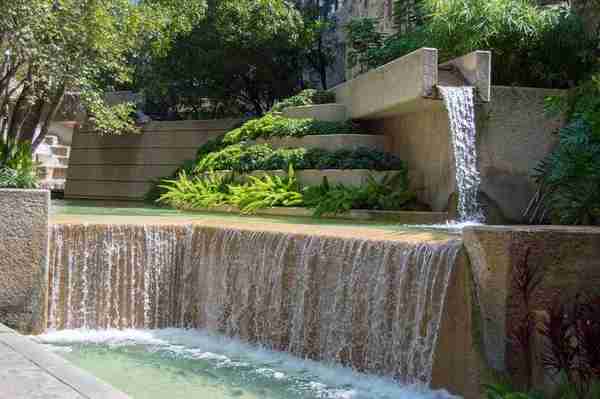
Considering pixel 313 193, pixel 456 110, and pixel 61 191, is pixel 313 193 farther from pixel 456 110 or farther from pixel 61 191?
pixel 61 191

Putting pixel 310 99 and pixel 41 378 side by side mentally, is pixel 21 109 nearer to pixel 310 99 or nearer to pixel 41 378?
pixel 310 99

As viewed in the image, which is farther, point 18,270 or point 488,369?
point 18,270

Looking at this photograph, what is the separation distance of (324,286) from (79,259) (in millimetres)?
3034

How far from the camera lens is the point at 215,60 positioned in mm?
22484

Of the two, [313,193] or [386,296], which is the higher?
[313,193]

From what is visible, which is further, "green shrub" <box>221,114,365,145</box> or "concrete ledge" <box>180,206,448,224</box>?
"green shrub" <box>221,114,365,145</box>

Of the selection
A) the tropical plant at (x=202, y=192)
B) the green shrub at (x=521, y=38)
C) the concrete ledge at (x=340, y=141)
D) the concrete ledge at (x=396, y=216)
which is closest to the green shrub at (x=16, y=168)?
the concrete ledge at (x=396, y=216)

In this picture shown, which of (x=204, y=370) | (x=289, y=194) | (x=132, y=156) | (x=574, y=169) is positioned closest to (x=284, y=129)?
(x=289, y=194)

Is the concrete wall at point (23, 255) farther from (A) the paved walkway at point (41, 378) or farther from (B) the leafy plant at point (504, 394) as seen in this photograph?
(B) the leafy plant at point (504, 394)

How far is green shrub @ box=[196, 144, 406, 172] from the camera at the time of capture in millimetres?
14250

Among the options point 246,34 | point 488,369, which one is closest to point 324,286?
point 488,369

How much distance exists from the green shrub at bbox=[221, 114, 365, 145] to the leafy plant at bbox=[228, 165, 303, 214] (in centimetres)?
141

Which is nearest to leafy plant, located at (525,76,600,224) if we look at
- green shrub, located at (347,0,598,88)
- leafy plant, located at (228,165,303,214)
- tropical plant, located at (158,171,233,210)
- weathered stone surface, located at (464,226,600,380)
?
green shrub, located at (347,0,598,88)

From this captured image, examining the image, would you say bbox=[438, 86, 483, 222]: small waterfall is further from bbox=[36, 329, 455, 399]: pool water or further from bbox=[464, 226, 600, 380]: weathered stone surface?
bbox=[464, 226, 600, 380]: weathered stone surface
